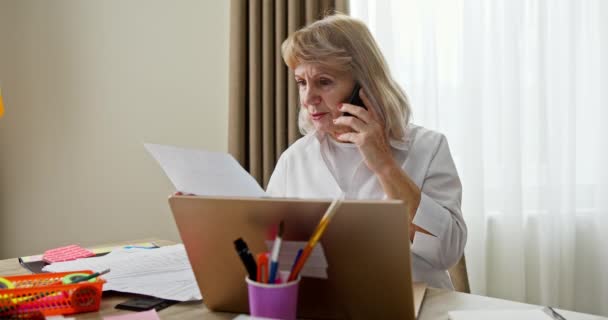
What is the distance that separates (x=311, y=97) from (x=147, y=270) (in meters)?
0.62

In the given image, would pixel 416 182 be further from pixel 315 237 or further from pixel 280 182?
pixel 315 237

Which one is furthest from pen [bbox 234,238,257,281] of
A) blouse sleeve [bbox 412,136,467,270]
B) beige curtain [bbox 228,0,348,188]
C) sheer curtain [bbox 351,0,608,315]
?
beige curtain [bbox 228,0,348,188]

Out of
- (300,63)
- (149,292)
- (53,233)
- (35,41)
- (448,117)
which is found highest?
(35,41)

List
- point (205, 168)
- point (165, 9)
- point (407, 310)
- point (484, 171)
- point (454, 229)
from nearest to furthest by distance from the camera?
point (407, 310), point (205, 168), point (454, 229), point (484, 171), point (165, 9)

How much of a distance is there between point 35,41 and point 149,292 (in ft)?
7.02

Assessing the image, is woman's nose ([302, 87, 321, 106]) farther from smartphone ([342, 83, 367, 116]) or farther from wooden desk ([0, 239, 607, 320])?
wooden desk ([0, 239, 607, 320])

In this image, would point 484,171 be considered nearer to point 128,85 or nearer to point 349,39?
point 349,39

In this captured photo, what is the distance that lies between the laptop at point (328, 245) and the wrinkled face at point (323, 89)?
73 centimetres

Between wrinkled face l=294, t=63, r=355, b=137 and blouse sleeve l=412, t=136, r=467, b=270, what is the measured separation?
262 mm

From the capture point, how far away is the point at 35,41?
102 inches

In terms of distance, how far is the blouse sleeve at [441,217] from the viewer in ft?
3.55

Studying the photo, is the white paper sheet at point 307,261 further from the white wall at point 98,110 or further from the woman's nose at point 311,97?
the white wall at point 98,110

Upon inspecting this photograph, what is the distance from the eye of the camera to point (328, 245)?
26.4 inches

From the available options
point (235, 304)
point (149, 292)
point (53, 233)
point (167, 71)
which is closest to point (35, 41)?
point (167, 71)
